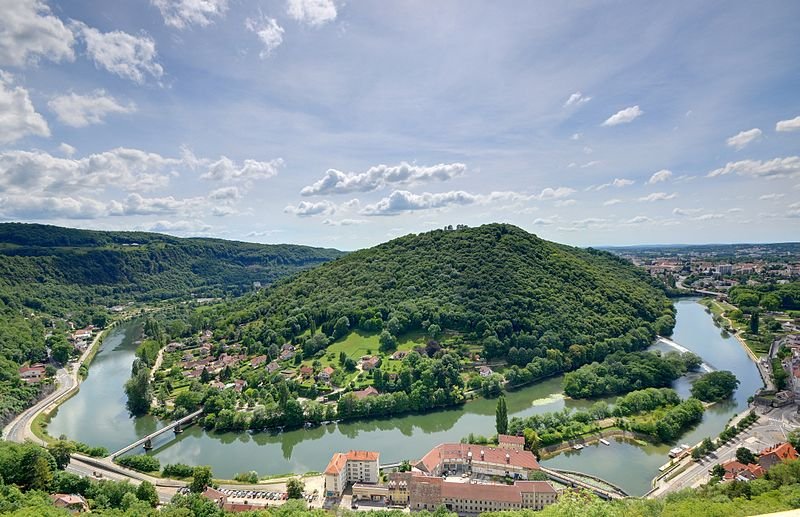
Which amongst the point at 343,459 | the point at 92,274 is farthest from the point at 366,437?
the point at 92,274

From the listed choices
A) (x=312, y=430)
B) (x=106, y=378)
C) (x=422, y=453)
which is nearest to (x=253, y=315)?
(x=106, y=378)

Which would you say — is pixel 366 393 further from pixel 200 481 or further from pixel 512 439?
pixel 200 481

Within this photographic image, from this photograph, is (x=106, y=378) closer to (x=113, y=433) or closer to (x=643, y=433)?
(x=113, y=433)

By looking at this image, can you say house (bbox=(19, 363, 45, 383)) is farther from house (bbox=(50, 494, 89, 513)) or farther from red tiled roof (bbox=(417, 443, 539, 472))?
red tiled roof (bbox=(417, 443, 539, 472))

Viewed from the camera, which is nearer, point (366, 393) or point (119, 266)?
point (366, 393)

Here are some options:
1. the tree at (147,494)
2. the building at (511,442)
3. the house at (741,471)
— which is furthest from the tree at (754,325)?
the tree at (147,494)

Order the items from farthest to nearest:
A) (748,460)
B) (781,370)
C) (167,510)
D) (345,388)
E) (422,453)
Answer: (345,388)
(781,370)
(422,453)
(748,460)
(167,510)

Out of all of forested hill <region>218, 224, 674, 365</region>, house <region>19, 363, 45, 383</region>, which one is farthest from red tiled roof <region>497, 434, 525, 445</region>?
house <region>19, 363, 45, 383</region>

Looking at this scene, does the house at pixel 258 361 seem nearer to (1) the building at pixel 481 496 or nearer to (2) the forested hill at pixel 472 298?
(2) the forested hill at pixel 472 298
